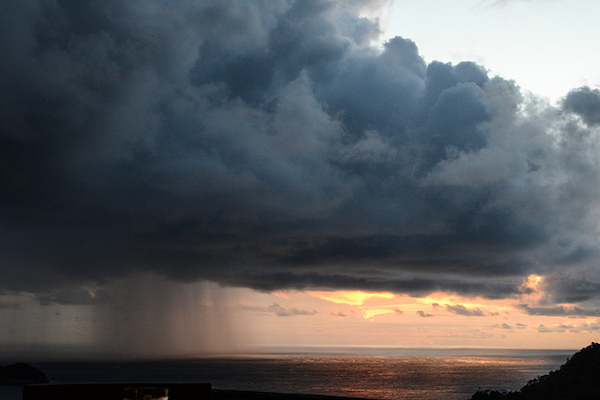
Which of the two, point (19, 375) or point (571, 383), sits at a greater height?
point (571, 383)

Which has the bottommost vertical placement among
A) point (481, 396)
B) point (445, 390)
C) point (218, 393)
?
point (445, 390)

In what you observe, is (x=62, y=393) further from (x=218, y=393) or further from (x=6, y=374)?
(x=6, y=374)

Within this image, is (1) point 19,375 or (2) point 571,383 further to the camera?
(1) point 19,375

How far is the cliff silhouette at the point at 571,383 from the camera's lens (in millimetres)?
37594

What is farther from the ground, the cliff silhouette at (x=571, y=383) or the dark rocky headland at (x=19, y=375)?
the cliff silhouette at (x=571, y=383)

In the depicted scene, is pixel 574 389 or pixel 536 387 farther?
pixel 536 387

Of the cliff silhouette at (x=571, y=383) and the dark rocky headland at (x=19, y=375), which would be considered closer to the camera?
the cliff silhouette at (x=571, y=383)

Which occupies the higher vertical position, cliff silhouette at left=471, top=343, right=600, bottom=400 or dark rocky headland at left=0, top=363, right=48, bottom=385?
cliff silhouette at left=471, top=343, right=600, bottom=400

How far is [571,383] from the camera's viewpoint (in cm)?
3981

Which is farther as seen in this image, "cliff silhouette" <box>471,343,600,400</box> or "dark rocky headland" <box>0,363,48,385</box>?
"dark rocky headland" <box>0,363,48,385</box>

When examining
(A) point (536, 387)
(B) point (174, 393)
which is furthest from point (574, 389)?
(B) point (174, 393)

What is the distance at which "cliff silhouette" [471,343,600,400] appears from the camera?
123 feet

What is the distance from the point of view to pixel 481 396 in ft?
133

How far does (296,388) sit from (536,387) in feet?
187
